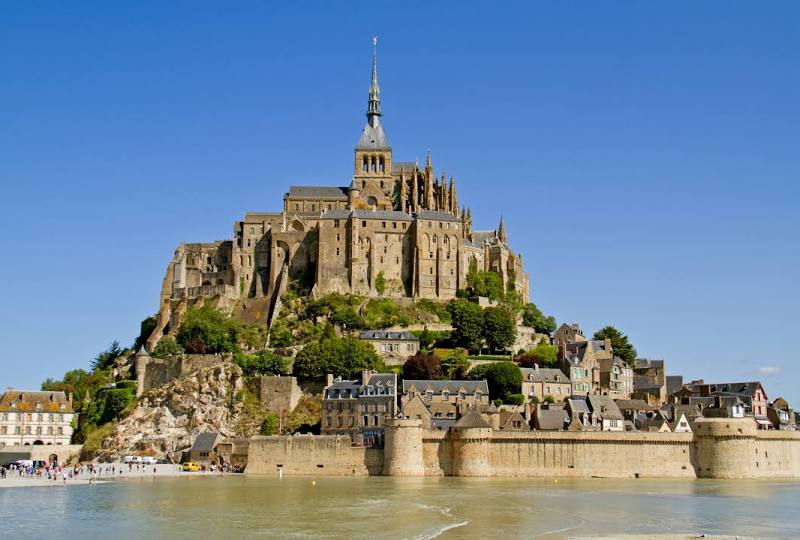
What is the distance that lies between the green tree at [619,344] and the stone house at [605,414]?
15.4 meters

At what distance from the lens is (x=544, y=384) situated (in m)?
68.4

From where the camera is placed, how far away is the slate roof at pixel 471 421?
5747 cm

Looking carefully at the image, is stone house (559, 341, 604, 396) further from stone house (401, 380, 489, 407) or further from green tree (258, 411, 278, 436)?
green tree (258, 411, 278, 436)

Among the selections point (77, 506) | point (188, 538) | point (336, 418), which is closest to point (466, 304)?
point (336, 418)

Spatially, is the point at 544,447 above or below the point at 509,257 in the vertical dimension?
below

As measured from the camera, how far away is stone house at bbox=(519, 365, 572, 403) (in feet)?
222

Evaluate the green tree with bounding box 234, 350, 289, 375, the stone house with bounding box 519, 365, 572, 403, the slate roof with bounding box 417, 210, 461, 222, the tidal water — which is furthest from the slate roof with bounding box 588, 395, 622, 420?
the slate roof with bounding box 417, 210, 461, 222

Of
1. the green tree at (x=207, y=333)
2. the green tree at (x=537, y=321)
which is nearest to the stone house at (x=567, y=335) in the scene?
the green tree at (x=537, y=321)

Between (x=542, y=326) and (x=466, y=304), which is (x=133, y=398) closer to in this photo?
(x=466, y=304)

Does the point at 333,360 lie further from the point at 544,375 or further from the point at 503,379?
the point at 544,375

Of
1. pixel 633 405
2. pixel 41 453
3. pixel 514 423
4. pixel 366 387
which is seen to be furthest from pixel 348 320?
pixel 41 453

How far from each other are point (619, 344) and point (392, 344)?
1931 cm

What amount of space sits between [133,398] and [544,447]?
29.1 m

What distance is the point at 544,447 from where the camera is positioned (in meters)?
58.2
